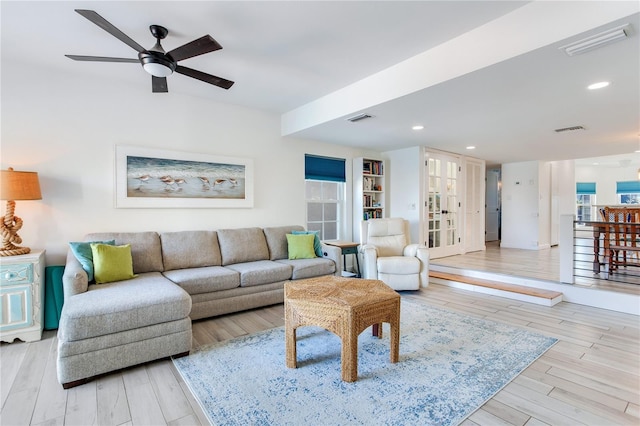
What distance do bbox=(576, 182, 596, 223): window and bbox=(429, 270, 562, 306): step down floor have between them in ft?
29.3

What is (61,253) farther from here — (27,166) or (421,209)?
(421,209)

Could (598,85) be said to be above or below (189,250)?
above

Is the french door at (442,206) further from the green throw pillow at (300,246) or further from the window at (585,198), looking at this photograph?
the window at (585,198)

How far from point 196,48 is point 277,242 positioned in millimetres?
2648

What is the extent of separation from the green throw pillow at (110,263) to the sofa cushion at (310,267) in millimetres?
1706

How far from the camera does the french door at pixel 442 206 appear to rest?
5.84m

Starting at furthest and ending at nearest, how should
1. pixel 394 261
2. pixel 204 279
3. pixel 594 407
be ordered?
pixel 394 261 → pixel 204 279 → pixel 594 407

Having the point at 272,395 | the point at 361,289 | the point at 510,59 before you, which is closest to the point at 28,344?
the point at 272,395

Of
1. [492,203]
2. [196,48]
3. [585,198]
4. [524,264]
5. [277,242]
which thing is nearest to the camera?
[196,48]

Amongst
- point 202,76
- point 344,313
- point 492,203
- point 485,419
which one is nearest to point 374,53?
point 202,76

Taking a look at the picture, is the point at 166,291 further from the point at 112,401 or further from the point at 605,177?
the point at 605,177

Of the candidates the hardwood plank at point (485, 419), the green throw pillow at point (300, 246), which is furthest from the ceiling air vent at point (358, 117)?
the hardwood plank at point (485, 419)

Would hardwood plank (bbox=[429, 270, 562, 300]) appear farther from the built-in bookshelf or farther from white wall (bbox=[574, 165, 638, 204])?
white wall (bbox=[574, 165, 638, 204])

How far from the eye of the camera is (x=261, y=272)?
11.5 ft
